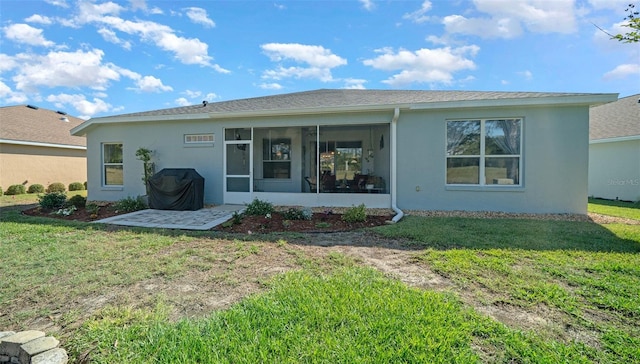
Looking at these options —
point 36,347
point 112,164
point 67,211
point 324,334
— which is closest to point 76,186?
point 112,164

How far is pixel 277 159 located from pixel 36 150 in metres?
14.0

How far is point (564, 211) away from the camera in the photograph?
8.20 m

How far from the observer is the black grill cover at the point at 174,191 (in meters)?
9.19

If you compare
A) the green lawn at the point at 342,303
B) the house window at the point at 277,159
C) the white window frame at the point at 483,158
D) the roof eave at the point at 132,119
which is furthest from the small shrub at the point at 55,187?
the white window frame at the point at 483,158

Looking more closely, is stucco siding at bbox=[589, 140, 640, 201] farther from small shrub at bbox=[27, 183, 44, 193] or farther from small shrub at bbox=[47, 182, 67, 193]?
small shrub at bbox=[27, 183, 44, 193]

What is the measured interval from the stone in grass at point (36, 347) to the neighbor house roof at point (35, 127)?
58.2 feet

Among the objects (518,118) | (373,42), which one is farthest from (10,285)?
(373,42)

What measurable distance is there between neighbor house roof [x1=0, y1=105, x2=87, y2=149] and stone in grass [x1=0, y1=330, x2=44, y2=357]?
17.5m

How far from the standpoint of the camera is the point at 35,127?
55.8 feet

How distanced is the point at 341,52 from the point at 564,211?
10632mm

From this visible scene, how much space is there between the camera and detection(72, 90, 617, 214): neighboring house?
8.15 m

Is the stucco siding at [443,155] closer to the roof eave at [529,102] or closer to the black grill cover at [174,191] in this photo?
the roof eave at [529,102]

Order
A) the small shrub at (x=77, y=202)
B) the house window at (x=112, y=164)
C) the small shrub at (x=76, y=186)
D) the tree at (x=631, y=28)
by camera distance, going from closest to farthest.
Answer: the tree at (x=631, y=28), the small shrub at (x=77, y=202), the house window at (x=112, y=164), the small shrub at (x=76, y=186)

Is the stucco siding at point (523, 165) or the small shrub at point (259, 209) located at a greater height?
the stucco siding at point (523, 165)
